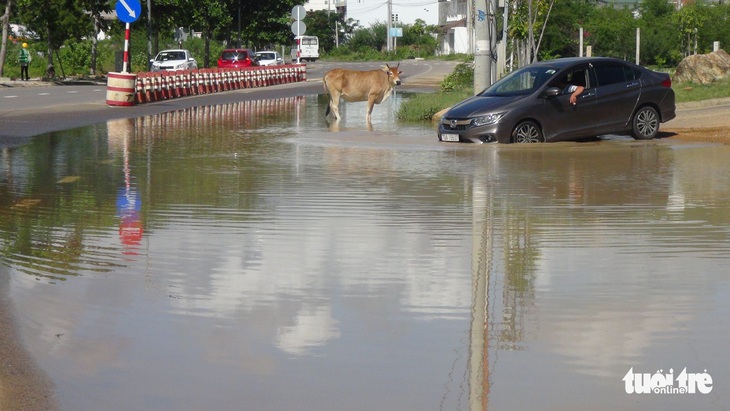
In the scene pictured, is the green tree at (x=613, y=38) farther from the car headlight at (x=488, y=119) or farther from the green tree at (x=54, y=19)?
the car headlight at (x=488, y=119)

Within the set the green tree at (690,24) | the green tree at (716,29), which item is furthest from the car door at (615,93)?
the green tree at (716,29)

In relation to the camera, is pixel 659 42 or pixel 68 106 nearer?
pixel 68 106

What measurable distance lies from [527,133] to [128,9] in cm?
1660

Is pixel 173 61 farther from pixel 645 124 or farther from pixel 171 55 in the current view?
pixel 645 124

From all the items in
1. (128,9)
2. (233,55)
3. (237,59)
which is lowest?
(237,59)

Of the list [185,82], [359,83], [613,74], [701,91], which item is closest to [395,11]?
[185,82]

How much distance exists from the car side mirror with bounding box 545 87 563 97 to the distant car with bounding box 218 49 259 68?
50.8 meters

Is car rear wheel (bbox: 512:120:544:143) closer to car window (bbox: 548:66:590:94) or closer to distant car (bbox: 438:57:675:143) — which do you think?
distant car (bbox: 438:57:675:143)

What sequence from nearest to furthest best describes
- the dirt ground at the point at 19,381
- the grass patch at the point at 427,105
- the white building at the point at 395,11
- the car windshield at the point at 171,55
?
the dirt ground at the point at 19,381 → the grass patch at the point at 427,105 → the car windshield at the point at 171,55 → the white building at the point at 395,11

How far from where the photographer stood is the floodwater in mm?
6453

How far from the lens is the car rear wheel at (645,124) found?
2147 cm

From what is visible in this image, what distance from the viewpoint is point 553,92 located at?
20.4 m

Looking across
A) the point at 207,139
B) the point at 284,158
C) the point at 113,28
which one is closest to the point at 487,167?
the point at 284,158

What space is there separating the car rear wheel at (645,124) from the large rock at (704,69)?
15.9 meters
